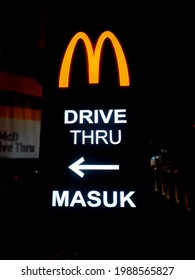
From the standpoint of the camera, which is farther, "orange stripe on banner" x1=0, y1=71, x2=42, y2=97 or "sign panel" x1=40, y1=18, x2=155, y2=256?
"orange stripe on banner" x1=0, y1=71, x2=42, y2=97

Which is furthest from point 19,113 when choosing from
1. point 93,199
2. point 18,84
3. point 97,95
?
point 93,199

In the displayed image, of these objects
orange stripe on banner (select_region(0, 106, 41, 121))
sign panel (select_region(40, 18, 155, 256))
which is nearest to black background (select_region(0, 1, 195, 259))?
sign panel (select_region(40, 18, 155, 256))

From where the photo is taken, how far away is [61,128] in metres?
2.05

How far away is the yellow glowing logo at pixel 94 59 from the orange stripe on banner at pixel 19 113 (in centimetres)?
60

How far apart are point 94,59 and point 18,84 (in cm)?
91

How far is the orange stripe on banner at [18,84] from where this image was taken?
2.55m

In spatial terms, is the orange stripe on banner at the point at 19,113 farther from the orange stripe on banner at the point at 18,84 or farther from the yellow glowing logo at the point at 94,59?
the yellow glowing logo at the point at 94,59

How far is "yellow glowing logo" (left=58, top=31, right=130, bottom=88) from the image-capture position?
208cm

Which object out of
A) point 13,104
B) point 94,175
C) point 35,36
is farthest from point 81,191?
point 35,36

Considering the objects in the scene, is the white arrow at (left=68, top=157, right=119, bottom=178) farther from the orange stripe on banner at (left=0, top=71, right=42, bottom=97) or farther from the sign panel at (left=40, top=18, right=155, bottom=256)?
the orange stripe on banner at (left=0, top=71, right=42, bottom=97)

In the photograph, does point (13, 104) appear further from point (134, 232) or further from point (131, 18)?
point (134, 232)

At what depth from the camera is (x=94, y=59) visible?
6.95 ft

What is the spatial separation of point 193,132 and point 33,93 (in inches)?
531

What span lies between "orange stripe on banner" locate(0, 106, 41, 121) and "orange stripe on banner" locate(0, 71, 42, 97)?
0.22 m
